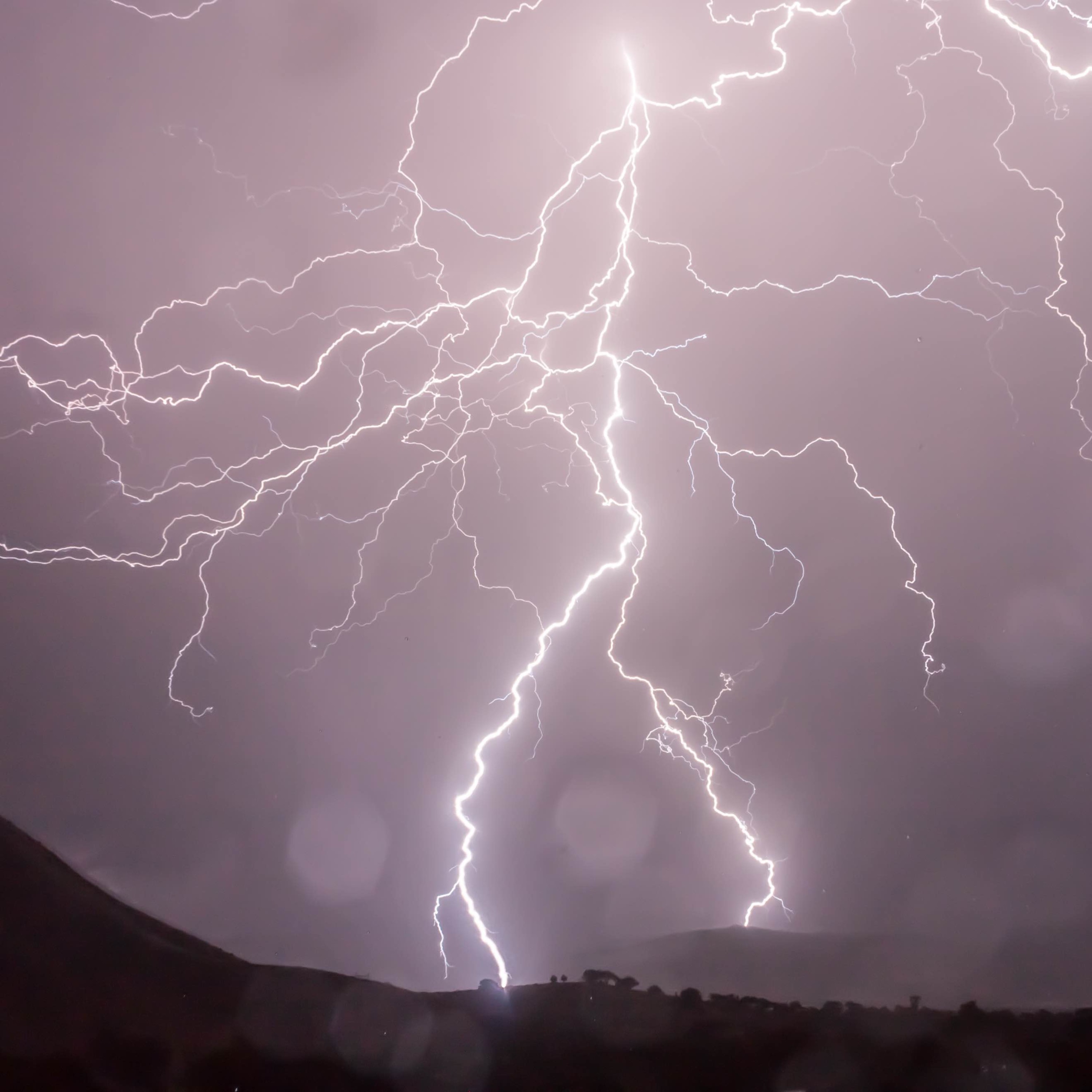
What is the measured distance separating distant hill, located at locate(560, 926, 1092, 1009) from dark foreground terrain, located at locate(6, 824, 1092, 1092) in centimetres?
4

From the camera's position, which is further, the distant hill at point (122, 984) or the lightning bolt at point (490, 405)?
the distant hill at point (122, 984)

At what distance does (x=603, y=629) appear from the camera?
6.53 feet

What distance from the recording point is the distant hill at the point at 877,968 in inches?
79.0

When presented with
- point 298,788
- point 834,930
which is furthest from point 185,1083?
point 834,930

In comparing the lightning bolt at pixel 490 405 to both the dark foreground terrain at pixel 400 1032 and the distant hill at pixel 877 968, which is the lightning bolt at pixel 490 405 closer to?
the distant hill at pixel 877 968

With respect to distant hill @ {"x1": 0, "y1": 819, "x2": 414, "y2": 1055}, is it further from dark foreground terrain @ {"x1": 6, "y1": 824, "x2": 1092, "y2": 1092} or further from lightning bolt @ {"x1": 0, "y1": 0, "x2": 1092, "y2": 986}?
lightning bolt @ {"x1": 0, "y1": 0, "x2": 1092, "y2": 986}

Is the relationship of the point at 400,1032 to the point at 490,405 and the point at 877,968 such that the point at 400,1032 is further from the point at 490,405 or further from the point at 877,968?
the point at 490,405

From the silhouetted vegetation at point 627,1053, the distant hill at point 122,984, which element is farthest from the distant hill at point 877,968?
the distant hill at point 122,984

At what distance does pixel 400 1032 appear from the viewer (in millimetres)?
2008

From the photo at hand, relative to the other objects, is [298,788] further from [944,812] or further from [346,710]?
[944,812]

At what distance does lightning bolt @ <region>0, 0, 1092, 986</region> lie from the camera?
71.2 inches

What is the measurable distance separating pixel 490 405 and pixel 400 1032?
1745 millimetres

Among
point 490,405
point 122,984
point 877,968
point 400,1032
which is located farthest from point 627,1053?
point 490,405

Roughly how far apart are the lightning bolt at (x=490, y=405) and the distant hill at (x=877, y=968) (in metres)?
0.12
